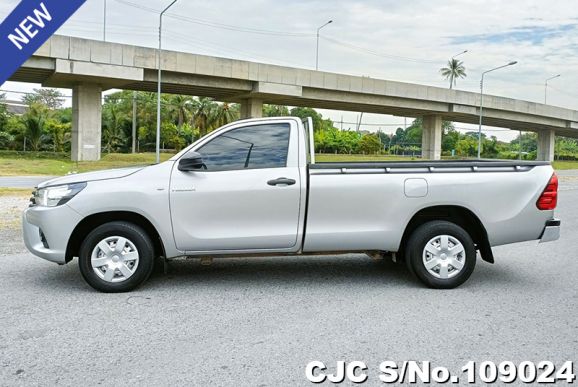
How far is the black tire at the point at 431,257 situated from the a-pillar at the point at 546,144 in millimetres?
77480

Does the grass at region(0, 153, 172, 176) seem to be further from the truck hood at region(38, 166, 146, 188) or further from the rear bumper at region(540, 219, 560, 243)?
the rear bumper at region(540, 219, 560, 243)

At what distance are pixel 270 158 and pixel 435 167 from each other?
1.89 meters

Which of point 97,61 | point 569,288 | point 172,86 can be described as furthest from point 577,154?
point 569,288

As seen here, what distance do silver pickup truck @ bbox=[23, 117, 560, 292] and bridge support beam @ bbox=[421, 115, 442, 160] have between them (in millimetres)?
55078

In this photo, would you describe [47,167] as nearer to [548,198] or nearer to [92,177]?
[92,177]

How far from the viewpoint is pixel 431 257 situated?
6156mm

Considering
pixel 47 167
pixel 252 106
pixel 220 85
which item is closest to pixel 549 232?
pixel 47 167

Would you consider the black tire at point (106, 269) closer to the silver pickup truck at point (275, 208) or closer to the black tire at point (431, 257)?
the silver pickup truck at point (275, 208)

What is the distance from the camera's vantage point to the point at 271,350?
14.1 ft

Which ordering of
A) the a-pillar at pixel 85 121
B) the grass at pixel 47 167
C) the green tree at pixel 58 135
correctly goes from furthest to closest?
the green tree at pixel 58 135 < the a-pillar at pixel 85 121 < the grass at pixel 47 167

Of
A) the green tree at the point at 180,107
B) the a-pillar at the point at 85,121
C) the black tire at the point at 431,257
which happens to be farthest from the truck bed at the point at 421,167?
the green tree at the point at 180,107

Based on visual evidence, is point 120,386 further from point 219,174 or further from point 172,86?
point 172,86

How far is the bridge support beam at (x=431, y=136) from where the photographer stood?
5978 cm

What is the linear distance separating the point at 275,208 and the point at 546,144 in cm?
7973
